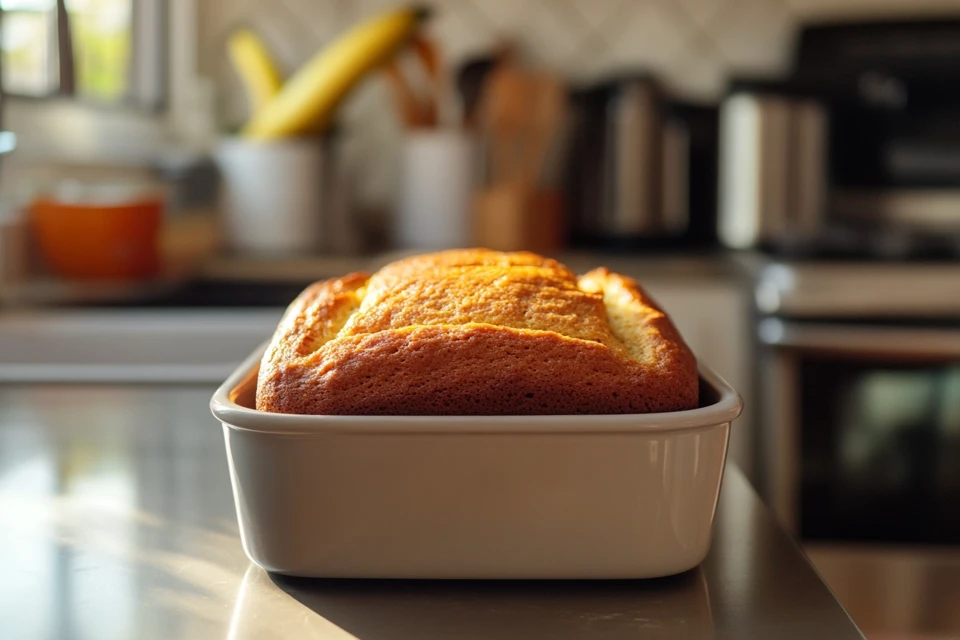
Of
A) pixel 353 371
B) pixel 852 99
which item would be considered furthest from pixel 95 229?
pixel 852 99

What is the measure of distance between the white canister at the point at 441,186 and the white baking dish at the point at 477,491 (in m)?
1.64

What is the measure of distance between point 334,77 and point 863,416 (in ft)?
3.63

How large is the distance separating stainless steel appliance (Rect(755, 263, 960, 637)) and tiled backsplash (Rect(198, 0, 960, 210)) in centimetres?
83

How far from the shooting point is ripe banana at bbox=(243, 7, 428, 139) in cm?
189

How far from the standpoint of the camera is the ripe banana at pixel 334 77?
1.89m

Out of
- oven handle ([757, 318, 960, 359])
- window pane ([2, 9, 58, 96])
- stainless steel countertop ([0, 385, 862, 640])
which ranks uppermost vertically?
window pane ([2, 9, 58, 96])

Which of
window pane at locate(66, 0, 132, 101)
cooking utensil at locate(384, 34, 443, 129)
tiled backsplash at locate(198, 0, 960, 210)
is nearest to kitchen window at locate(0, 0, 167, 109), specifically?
window pane at locate(66, 0, 132, 101)

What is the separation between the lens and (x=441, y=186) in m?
2.03

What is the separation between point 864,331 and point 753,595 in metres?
1.26

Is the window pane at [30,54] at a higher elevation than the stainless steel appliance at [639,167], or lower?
higher

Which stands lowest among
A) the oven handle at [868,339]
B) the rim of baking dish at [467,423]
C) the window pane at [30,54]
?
the oven handle at [868,339]

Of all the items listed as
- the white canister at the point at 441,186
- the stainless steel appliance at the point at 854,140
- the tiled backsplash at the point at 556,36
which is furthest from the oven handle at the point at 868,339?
the tiled backsplash at the point at 556,36

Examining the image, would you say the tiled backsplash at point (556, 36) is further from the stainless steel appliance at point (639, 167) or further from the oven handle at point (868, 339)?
the oven handle at point (868, 339)

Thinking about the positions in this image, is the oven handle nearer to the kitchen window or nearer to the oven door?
the oven door
